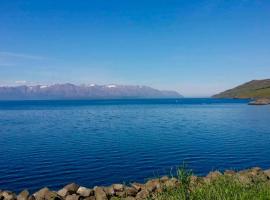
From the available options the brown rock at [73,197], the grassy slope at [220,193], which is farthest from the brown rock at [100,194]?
the grassy slope at [220,193]

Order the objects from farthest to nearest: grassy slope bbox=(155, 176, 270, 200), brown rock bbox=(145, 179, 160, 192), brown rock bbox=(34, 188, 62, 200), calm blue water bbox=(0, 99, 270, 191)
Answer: calm blue water bbox=(0, 99, 270, 191) → brown rock bbox=(145, 179, 160, 192) → brown rock bbox=(34, 188, 62, 200) → grassy slope bbox=(155, 176, 270, 200)

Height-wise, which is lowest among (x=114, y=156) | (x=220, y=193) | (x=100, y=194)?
(x=114, y=156)

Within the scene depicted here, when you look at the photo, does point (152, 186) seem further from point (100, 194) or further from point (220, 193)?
point (220, 193)

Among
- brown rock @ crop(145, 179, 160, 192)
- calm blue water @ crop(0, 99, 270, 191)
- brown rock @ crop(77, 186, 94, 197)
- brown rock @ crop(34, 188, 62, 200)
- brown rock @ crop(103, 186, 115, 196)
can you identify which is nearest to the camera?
brown rock @ crop(34, 188, 62, 200)

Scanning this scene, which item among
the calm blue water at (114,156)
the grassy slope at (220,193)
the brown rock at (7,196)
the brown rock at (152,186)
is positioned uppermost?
the grassy slope at (220,193)

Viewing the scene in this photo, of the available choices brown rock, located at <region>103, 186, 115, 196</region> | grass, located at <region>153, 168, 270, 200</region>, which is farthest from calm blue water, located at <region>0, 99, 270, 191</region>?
grass, located at <region>153, 168, 270, 200</region>

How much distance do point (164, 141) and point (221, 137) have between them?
1368 cm

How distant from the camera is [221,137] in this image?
7262 centimetres

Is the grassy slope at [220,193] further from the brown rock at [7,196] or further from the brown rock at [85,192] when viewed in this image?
the brown rock at [7,196]

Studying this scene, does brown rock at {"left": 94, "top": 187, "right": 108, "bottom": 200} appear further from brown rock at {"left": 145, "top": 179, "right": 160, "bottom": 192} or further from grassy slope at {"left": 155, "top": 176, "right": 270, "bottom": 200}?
grassy slope at {"left": 155, "top": 176, "right": 270, "bottom": 200}

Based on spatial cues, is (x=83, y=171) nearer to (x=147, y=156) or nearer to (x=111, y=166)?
(x=111, y=166)

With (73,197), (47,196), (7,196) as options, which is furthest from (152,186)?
(7,196)

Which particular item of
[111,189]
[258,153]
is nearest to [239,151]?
[258,153]

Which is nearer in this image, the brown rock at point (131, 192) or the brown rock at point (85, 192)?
the brown rock at point (131, 192)
